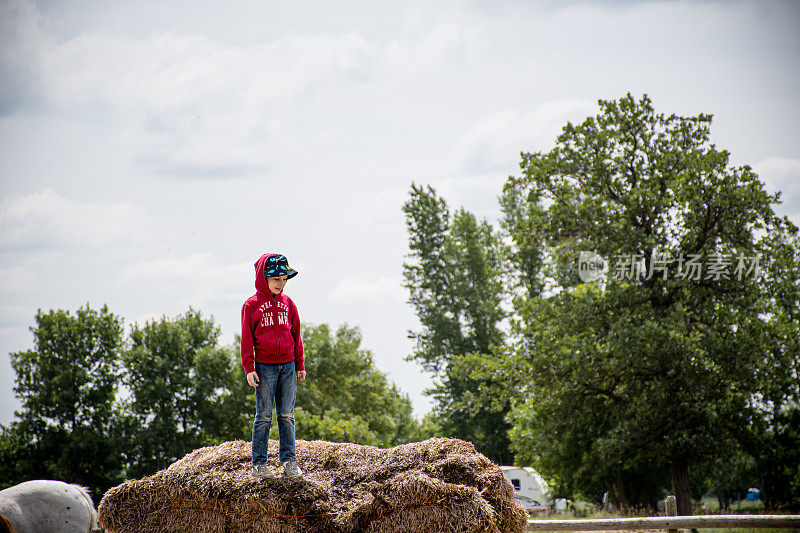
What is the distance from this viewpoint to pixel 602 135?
19109 millimetres

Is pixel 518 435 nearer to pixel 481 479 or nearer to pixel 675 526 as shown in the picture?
pixel 675 526

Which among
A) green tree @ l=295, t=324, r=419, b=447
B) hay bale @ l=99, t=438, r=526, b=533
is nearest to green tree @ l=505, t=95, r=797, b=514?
hay bale @ l=99, t=438, r=526, b=533

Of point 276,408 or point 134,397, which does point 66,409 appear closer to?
point 134,397

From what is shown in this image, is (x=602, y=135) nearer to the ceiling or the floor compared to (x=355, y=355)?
nearer to the ceiling

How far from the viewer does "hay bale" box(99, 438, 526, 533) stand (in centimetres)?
493

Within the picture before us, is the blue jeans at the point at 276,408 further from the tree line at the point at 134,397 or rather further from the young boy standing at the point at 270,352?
the tree line at the point at 134,397

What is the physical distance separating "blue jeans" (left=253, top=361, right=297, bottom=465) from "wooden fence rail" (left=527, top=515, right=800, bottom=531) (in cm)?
340

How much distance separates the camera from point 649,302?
18.4 meters

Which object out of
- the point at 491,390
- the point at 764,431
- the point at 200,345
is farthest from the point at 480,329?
the point at 764,431

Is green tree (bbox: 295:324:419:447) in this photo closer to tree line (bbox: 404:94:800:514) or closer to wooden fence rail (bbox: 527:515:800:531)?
tree line (bbox: 404:94:800:514)

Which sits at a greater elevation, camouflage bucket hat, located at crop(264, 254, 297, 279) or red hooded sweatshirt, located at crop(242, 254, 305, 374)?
camouflage bucket hat, located at crop(264, 254, 297, 279)

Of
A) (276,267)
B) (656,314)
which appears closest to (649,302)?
(656,314)

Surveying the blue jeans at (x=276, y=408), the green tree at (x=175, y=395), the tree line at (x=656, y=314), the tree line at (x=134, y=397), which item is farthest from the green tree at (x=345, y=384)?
the blue jeans at (x=276, y=408)

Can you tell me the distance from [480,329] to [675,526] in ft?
102
